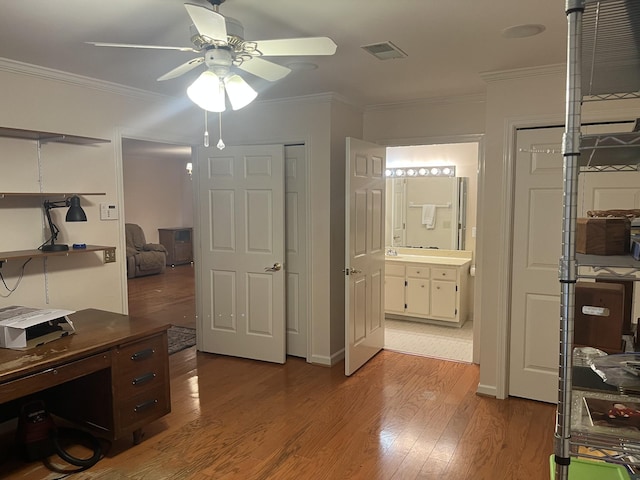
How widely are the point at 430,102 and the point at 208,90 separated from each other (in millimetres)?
2554

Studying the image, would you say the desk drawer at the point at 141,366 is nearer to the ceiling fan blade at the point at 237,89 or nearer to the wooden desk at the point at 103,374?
the wooden desk at the point at 103,374

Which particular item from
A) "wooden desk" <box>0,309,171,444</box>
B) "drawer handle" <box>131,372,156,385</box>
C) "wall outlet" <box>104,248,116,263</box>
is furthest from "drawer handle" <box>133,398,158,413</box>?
"wall outlet" <box>104,248,116,263</box>

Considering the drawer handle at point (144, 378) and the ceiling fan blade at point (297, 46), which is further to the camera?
the drawer handle at point (144, 378)

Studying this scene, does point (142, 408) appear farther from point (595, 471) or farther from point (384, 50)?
point (384, 50)

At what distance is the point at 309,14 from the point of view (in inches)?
88.1

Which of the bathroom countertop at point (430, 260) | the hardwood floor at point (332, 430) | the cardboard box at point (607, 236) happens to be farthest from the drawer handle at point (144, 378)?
the bathroom countertop at point (430, 260)

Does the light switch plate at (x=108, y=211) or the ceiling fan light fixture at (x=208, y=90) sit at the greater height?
the ceiling fan light fixture at (x=208, y=90)

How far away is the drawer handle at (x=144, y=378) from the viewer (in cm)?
277

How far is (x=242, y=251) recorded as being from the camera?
4.30 m

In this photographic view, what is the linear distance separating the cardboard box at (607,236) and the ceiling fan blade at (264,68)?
5.29 ft

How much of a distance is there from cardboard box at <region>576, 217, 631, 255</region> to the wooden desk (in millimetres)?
2400

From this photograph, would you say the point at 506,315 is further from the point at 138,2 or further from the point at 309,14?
the point at 138,2

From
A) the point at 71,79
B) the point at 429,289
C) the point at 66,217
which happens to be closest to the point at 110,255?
the point at 66,217

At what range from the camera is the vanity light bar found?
5805 mm
